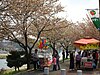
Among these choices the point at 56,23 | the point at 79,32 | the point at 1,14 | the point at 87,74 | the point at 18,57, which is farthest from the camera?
the point at 79,32

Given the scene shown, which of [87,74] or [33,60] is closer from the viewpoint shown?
[87,74]

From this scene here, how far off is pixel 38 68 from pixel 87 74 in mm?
5945

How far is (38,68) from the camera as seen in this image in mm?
27469

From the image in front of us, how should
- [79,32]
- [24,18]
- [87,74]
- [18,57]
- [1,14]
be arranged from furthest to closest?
[79,32]
[18,57]
[24,18]
[87,74]
[1,14]

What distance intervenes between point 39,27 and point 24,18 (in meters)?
3.68

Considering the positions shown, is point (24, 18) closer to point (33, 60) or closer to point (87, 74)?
point (33, 60)

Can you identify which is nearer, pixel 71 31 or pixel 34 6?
pixel 34 6

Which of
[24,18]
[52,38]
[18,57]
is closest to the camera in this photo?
[24,18]

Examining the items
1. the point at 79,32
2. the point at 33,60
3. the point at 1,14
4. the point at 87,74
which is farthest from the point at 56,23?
the point at 79,32

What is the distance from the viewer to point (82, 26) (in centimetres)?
5138

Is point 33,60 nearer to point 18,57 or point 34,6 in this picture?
point 18,57

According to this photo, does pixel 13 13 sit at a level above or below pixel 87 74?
above

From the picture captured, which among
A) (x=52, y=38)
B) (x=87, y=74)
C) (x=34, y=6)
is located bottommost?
(x=87, y=74)

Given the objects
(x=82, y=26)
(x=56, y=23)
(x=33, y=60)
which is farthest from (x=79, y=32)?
(x=33, y=60)
